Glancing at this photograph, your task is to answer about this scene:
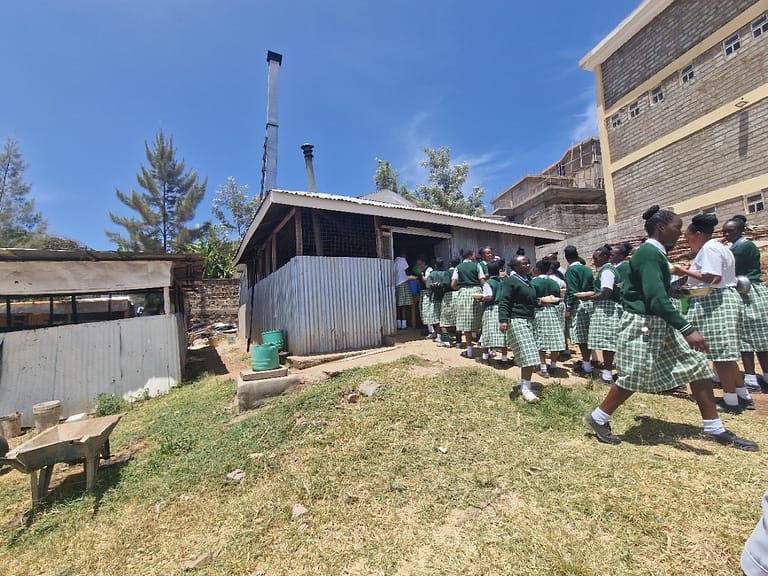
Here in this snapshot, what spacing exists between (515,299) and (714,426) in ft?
6.74

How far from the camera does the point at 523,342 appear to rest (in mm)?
4102

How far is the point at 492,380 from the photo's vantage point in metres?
4.66

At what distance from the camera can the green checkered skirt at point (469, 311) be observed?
6035mm

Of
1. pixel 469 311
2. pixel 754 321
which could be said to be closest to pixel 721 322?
pixel 754 321

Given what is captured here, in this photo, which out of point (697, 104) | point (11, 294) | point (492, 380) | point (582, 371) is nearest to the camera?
point (492, 380)

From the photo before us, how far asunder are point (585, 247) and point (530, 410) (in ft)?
35.8

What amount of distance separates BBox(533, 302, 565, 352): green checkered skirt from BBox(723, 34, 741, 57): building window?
13.6m

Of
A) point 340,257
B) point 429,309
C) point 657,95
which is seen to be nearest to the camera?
point 340,257

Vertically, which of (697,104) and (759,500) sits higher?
(697,104)

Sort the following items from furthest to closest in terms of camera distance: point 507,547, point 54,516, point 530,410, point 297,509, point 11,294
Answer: point 11,294, point 530,410, point 54,516, point 297,509, point 507,547

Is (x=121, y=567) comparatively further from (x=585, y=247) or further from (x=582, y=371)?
(x=585, y=247)

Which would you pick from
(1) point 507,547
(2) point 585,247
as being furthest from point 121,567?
(2) point 585,247

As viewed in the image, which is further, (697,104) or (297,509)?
(697,104)

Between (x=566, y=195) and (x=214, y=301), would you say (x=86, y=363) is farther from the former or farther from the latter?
(x=566, y=195)
